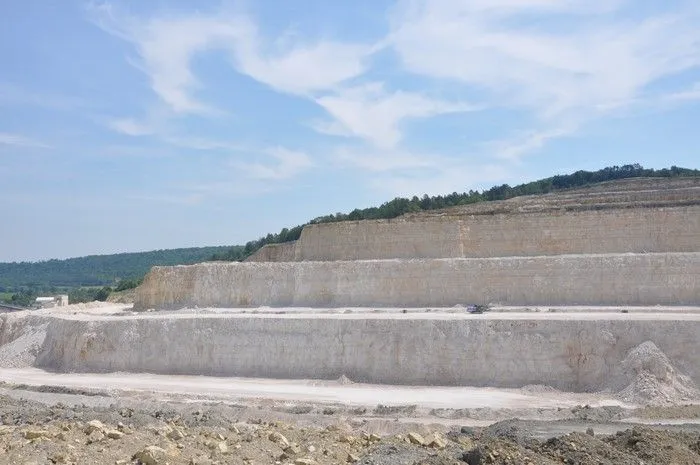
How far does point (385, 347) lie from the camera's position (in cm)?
2698

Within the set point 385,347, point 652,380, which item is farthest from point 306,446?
point 652,380

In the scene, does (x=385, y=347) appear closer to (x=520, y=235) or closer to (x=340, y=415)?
(x=340, y=415)

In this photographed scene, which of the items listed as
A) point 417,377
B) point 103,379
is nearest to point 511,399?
point 417,377

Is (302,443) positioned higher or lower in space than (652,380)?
higher

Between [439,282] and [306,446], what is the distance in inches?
717

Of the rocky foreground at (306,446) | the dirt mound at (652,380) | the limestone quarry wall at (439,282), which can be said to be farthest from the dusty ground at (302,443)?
the limestone quarry wall at (439,282)

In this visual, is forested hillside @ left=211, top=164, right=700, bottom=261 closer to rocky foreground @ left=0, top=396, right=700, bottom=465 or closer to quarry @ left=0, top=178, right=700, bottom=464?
quarry @ left=0, top=178, right=700, bottom=464

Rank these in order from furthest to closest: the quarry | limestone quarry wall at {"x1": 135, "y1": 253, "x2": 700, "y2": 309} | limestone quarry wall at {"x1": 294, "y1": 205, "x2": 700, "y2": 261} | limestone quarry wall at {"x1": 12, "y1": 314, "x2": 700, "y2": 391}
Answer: limestone quarry wall at {"x1": 294, "y1": 205, "x2": 700, "y2": 261}
limestone quarry wall at {"x1": 135, "y1": 253, "x2": 700, "y2": 309}
limestone quarry wall at {"x1": 12, "y1": 314, "x2": 700, "y2": 391}
the quarry

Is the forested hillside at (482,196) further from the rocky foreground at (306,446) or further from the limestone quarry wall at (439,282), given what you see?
the rocky foreground at (306,446)

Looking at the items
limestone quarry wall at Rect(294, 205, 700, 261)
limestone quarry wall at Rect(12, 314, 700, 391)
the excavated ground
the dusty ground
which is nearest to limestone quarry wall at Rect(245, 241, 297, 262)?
limestone quarry wall at Rect(294, 205, 700, 261)

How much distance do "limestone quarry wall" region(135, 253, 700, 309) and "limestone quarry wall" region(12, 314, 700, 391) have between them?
4405 millimetres

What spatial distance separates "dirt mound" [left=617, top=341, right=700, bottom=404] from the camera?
872 inches

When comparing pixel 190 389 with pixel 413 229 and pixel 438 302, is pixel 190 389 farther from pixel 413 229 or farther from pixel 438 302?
pixel 413 229

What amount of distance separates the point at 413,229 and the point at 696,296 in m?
12.6
